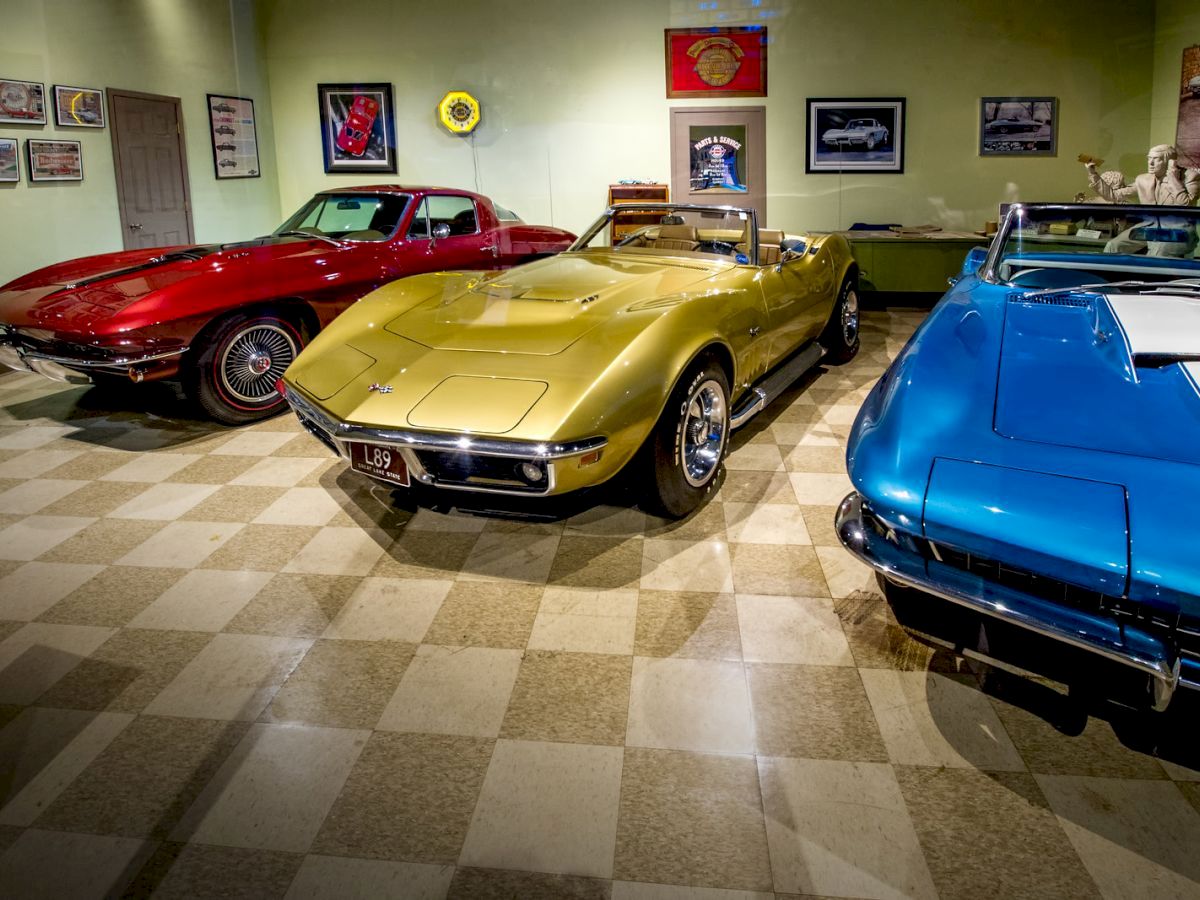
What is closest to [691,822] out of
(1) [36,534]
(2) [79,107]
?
(1) [36,534]

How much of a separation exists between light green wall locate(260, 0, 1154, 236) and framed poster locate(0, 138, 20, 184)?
10.5 ft

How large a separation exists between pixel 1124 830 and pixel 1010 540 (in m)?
0.63

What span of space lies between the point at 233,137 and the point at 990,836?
28.2 feet

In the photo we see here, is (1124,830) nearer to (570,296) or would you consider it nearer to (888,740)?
(888,740)

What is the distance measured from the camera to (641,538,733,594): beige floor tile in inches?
112

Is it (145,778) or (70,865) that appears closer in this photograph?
(70,865)

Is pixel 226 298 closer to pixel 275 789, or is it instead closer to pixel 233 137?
pixel 275 789

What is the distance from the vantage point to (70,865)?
1720mm

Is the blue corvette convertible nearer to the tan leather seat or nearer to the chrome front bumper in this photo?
the chrome front bumper

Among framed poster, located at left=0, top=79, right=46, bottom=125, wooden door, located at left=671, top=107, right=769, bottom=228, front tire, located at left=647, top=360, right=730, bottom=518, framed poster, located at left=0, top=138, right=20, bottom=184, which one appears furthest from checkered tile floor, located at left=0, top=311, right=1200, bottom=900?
wooden door, located at left=671, top=107, right=769, bottom=228

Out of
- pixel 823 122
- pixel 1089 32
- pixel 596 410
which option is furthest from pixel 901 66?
pixel 596 410

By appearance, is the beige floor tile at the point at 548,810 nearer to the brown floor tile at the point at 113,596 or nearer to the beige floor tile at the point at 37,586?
the brown floor tile at the point at 113,596

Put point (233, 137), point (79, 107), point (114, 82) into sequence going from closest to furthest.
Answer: point (79, 107), point (114, 82), point (233, 137)

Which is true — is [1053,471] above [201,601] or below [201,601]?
above
